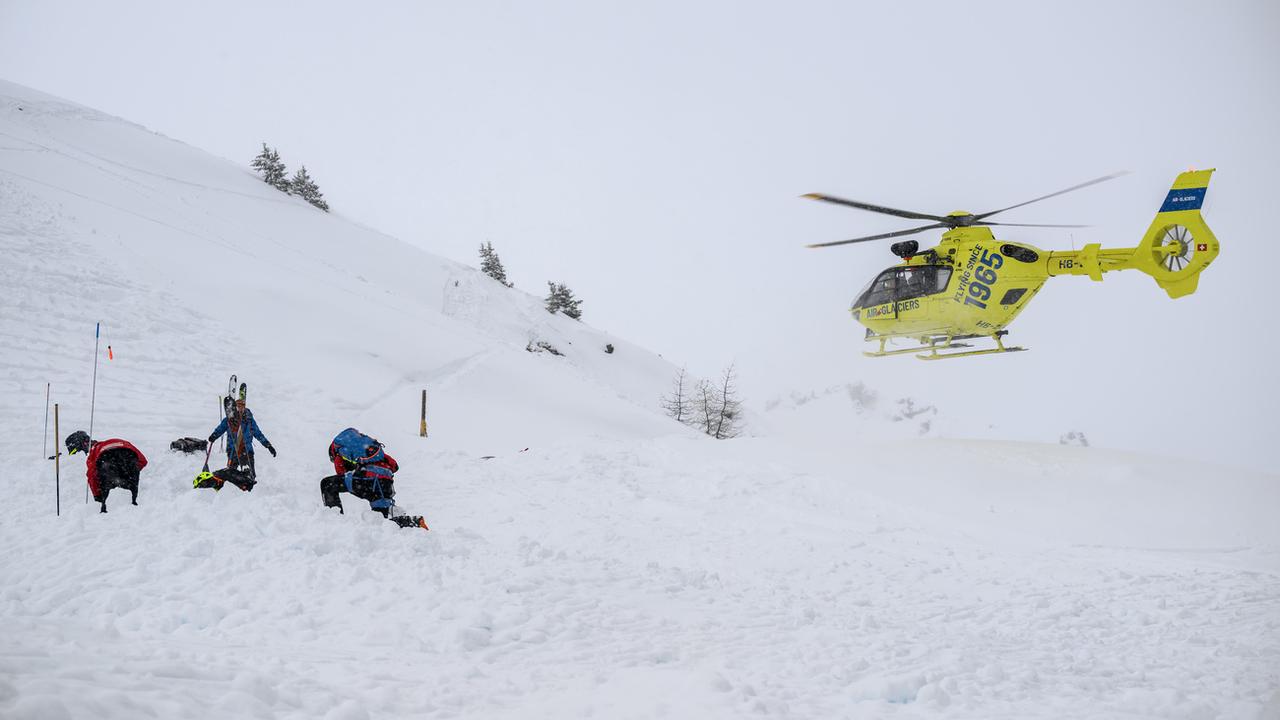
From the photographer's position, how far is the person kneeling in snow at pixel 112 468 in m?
7.71

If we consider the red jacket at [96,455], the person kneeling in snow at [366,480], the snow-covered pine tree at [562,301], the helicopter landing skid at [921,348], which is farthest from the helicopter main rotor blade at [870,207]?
the snow-covered pine tree at [562,301]

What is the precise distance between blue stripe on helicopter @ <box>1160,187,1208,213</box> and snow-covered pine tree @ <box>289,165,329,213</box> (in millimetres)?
55793

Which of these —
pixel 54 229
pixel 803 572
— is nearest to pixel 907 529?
pixel 803 572

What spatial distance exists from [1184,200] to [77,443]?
811 inches

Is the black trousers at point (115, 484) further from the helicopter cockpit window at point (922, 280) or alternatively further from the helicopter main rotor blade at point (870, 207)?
the helicopter cockpit window at point (922, 280)

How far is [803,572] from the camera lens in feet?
28.3

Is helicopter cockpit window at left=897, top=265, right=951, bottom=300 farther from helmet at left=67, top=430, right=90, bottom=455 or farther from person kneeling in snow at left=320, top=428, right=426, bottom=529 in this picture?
helmet at left=67, top=430, right=90, bottom=455

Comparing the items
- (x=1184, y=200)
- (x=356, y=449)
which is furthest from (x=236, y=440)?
(x=1184, y=200)

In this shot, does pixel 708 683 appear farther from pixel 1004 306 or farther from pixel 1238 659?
pixel 1004 306

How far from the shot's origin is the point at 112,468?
7809 millimetres

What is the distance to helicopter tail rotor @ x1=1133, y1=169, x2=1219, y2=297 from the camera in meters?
11.4

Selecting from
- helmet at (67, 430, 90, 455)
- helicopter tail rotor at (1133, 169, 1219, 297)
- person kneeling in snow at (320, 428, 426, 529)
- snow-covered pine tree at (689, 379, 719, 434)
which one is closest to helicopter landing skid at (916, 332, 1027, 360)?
helicopter tail rotor at (1133, 169, 1219, 297)

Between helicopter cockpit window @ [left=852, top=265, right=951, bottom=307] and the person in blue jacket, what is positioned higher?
helicopter cockpit window @ [left=852, top=265, right=951, bottom=307]

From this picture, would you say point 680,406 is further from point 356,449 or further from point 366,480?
point 366,480
